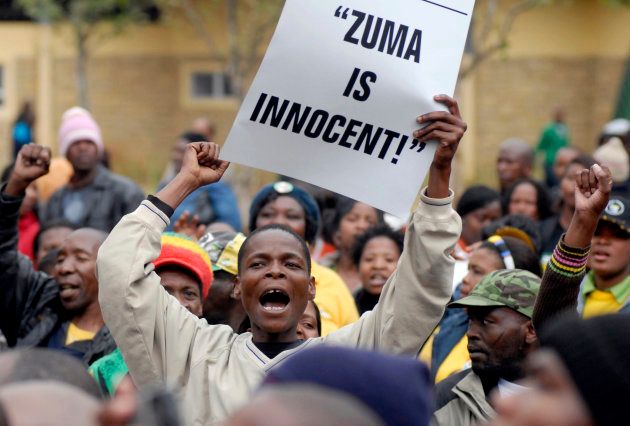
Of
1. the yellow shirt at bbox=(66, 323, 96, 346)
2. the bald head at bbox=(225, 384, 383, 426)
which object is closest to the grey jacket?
the yellow shirt at bbox=(66, 323, 96, 346)

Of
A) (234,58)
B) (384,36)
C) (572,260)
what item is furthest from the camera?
(234,58)

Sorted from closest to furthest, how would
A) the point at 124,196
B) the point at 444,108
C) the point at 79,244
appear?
the point at 444,108 < the point at 79,244 < the point at 124,196

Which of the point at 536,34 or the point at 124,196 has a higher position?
the point at 536,34

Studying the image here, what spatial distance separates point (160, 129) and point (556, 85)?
6.75m

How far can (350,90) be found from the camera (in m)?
4.57

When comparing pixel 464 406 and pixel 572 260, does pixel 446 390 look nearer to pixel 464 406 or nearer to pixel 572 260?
pixel 464 406

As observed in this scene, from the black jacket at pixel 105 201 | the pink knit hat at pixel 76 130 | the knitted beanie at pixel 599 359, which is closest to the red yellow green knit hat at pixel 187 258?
the knitted beanie at pixel 599 359

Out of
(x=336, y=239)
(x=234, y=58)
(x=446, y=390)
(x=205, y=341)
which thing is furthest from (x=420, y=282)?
(x=234, y=58)

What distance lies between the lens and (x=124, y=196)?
8688 millimetres

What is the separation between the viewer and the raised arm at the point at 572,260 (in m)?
4.43

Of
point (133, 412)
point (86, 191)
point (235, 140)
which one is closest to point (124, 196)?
point (86, 191)

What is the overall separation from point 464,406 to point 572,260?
679mm

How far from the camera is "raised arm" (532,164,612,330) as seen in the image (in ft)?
14.5

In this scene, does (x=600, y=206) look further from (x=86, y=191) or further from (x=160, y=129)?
(x=160, y=129)
